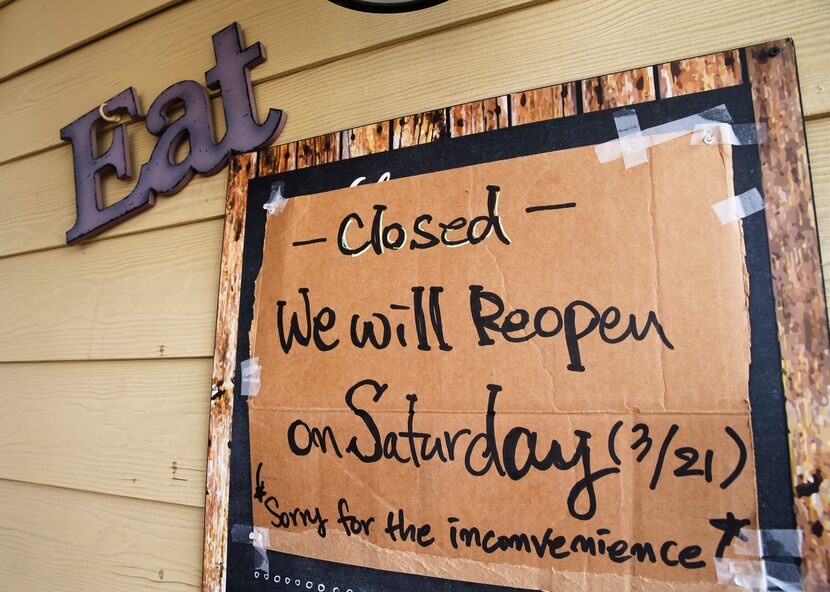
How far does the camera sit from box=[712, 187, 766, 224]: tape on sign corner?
0.53 meters

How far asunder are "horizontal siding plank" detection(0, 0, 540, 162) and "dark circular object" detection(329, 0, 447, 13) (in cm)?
14

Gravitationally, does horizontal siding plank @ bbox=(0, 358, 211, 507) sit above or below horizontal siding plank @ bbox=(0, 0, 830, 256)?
below

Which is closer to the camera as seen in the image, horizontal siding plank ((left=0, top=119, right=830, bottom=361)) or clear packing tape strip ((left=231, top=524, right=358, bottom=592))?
clear packing tape strip ((left=231, top=524, right=358, bottom=592))

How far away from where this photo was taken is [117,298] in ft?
3.17

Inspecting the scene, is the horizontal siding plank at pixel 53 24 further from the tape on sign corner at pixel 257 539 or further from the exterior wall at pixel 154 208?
the tape on sign corner at pixel 257 539

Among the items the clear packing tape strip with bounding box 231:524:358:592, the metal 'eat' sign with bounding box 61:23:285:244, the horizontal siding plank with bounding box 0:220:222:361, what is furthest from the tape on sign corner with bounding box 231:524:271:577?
the metal 'eat' sign with bounding box 61:23:285:244

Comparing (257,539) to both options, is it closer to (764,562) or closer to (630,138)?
(764,562)

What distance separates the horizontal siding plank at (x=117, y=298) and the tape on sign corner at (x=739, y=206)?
0.72 metres

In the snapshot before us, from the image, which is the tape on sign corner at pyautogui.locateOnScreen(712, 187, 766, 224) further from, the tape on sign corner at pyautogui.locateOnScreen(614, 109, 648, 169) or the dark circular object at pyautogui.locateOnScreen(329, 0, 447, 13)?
the dark circular object at pyautogui.locateOnScreen(329, 0, 447, 13)

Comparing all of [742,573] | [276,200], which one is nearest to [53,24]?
[276,200]

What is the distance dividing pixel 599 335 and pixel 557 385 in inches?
2.9

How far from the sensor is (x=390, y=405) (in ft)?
2.18

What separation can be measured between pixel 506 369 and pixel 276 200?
442 mm

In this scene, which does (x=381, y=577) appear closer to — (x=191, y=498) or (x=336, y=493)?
(x=336, y=493)
